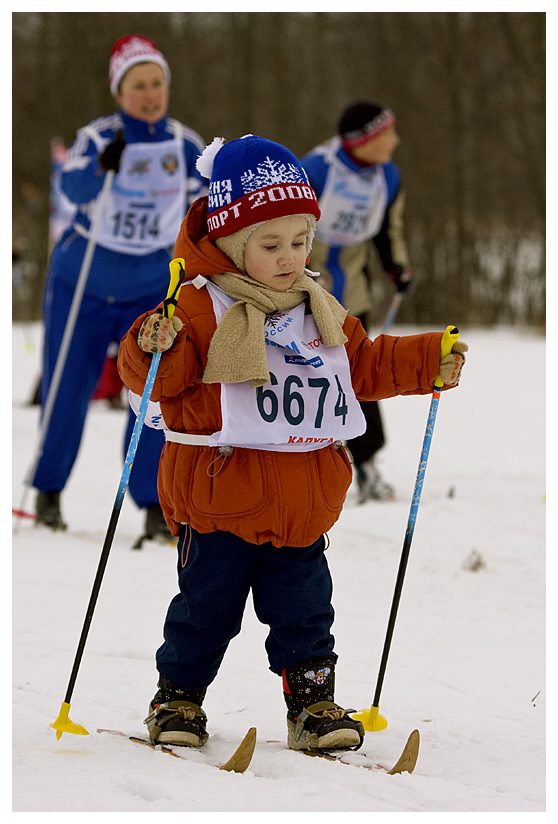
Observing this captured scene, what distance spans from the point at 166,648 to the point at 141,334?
0.81 metres

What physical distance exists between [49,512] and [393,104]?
42.3 feet

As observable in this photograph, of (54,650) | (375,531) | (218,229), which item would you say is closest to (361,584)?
(375,531)

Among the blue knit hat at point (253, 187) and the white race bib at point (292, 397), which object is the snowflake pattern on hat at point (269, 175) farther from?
the white race bib at point (292, 397)

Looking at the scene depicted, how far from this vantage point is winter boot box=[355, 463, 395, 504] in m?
5.64

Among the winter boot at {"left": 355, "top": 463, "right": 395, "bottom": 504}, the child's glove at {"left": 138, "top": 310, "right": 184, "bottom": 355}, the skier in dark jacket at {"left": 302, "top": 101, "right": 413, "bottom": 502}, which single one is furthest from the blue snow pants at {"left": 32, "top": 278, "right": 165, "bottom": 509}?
the child's glove at {"left": 138, "top": 310, "right": 184, "bottom": 355}

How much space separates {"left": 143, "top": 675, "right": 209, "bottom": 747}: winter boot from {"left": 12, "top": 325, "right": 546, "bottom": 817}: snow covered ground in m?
0.05

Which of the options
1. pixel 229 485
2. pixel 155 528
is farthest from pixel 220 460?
pixel 155 528

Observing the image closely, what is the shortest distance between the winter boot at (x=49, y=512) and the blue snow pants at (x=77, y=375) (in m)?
0.04

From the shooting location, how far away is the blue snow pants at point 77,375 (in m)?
4.52

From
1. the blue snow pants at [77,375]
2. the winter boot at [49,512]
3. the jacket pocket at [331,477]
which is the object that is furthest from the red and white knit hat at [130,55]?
the jacket pocket at [331,477]

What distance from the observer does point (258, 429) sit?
232 centimetres

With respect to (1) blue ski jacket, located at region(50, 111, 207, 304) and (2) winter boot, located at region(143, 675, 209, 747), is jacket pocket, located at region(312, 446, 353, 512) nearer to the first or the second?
(2) winter boot, located at region(143, 675, 209, 747)

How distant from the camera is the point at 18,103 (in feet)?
55.4

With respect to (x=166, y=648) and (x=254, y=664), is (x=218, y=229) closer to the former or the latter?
(x=166, y=648)
